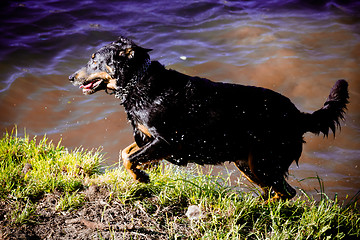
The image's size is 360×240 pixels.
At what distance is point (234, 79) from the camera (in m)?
7.61

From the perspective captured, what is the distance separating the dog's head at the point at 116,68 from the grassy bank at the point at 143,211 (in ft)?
3.48

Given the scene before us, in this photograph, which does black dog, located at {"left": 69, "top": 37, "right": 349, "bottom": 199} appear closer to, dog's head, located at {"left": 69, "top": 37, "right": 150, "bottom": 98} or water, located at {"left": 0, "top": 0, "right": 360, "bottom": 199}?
dog's head, located at {"left": 69, "top": 37, "right": 150, "bottom": 98}

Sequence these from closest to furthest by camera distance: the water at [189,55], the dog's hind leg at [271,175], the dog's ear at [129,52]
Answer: the dog's ear at [129,52], the dog's hind leg at [271,175], the water at [189,55]

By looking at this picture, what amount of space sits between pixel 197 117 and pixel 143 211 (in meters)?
1.09

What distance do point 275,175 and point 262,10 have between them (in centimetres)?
813

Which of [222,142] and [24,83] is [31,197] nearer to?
[222,142]

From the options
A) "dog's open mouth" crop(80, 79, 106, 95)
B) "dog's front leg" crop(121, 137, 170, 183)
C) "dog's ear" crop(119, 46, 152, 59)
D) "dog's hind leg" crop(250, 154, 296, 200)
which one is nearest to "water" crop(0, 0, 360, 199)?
"dog's hind leg" crop(250, 154, 296, 200)

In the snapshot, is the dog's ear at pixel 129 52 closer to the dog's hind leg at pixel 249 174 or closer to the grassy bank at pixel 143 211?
the grassy bank at pixel 143 211

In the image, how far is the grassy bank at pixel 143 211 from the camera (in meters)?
3.07

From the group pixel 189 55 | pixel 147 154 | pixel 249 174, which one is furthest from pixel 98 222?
pixel 189 55

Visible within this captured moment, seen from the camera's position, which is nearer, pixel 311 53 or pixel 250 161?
pixel 250 161

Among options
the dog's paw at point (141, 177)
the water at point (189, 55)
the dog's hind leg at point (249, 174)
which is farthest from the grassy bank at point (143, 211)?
the water at point (189, 55)

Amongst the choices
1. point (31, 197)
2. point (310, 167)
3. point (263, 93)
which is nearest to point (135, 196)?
point (31, 197)

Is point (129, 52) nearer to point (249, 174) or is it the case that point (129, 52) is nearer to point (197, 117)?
point (197, 117)
